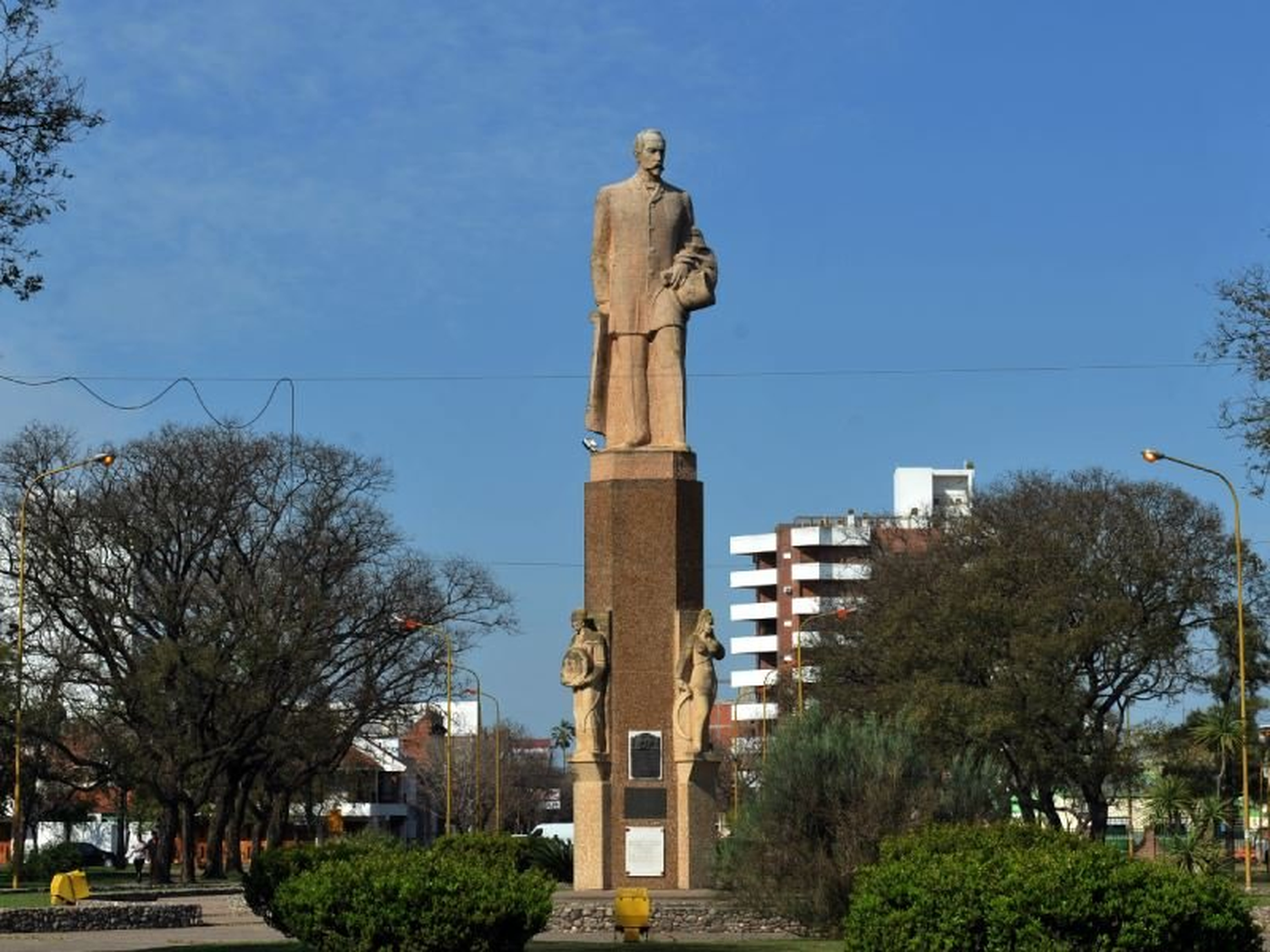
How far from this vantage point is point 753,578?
5517 inches

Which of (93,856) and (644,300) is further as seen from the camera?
(93,856)

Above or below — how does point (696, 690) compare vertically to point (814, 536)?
below

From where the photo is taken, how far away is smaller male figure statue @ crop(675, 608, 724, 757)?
2906 centimetres

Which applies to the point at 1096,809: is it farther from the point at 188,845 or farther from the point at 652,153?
the point at 652,153

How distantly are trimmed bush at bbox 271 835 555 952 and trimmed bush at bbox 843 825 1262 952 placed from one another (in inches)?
118

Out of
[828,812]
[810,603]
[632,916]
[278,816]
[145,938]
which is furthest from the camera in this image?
[810,603]

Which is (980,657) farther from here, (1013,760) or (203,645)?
(203,645)

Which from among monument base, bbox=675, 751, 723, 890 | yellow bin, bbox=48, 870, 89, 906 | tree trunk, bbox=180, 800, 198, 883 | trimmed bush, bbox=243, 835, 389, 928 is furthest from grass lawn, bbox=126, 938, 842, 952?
tree trunk, bbox=180, 800, 198, 883

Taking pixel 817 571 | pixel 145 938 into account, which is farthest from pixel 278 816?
pixel 817 571

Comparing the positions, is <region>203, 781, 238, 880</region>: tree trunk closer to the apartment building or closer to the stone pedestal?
the stone pedestal

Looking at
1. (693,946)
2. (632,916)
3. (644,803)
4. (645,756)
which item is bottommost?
(693,946)

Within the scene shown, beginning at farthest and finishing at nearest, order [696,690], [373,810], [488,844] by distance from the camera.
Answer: [373,810]
[488,844]
[696,690]

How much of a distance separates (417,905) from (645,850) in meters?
11.8

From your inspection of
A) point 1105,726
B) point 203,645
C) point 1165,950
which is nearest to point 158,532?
point 203,645
